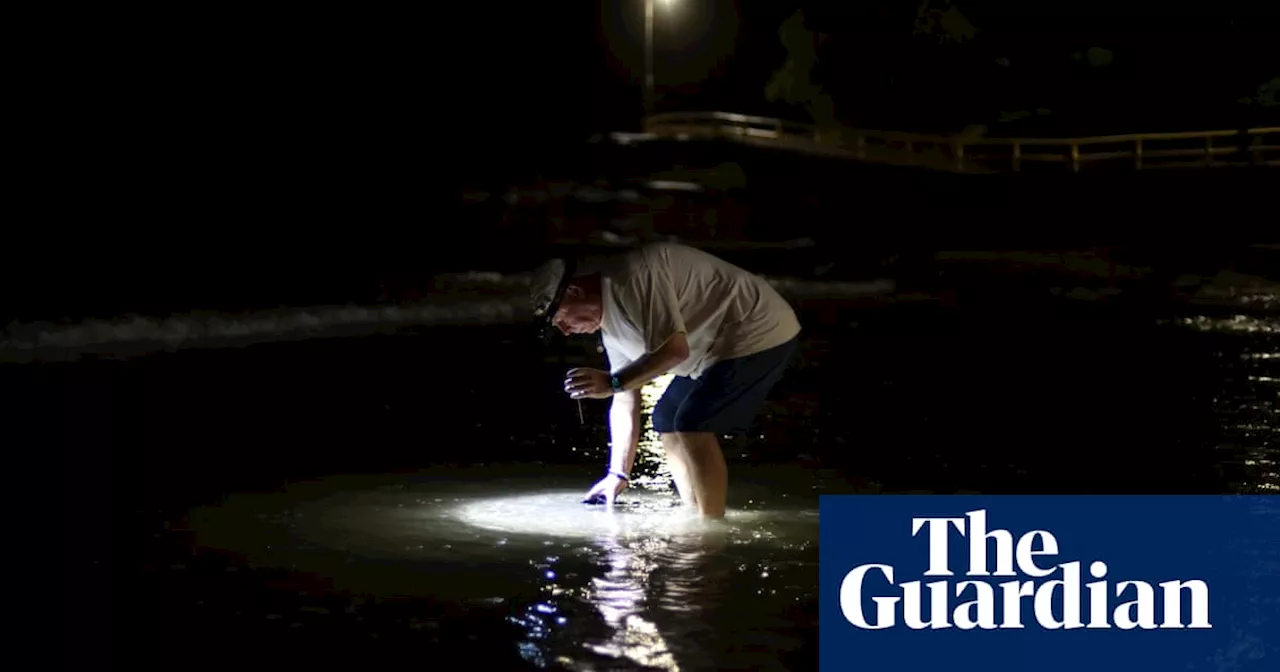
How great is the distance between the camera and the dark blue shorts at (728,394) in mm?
9203

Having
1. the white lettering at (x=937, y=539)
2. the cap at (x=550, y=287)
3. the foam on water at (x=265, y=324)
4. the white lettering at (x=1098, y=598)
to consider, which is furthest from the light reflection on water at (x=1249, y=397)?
the foam on water at (x=265, y=324)

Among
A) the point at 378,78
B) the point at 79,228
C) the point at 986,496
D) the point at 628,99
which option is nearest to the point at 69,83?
the point at 79,228

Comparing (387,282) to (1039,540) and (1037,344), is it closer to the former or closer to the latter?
(1037,344)

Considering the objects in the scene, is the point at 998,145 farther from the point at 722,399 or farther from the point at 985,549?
the point at 985,549

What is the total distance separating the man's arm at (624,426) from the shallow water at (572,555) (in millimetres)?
274

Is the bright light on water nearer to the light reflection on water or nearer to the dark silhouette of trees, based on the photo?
the light reflection on water

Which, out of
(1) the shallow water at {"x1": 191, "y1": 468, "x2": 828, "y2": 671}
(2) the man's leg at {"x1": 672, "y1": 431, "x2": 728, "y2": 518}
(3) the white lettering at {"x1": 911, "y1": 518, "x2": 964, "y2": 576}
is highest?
(2) the man's leg at {"x1": 672, "y1": 431, "x2": 728, "y2": 518}

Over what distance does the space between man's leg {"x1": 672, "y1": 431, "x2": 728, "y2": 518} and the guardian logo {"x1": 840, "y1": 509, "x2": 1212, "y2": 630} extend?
1640 mm

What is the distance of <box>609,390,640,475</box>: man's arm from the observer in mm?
9656

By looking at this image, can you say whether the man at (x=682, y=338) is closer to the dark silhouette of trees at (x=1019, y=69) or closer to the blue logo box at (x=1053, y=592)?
the blue logo box at (x=1053, y=592)

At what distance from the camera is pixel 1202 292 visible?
33.1 metres

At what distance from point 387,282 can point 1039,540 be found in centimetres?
2646

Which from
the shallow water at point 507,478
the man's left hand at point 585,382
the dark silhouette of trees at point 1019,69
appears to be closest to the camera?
the shallow water at point 507,478

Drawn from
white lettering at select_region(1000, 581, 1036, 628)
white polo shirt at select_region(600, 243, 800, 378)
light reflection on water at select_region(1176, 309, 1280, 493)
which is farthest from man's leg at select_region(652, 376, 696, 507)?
light reflection on water at select_region(1176, 309, 1280, 493)
